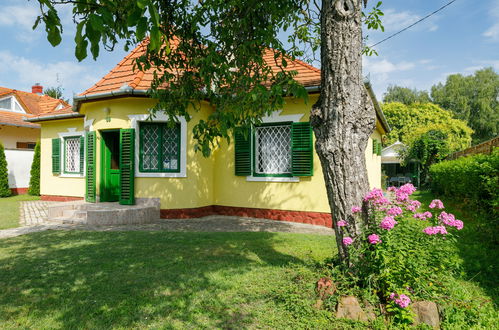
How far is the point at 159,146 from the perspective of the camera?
8.59 metres

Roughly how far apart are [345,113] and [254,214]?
5.72 metres

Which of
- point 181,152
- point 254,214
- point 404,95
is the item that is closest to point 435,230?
point 254,214

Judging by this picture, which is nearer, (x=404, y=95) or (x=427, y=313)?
(x=427, y=313)

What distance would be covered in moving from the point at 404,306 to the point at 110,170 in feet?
28.6

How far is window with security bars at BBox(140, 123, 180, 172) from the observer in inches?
340

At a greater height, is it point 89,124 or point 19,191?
point 89,124

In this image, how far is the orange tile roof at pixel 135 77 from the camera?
27.0ft

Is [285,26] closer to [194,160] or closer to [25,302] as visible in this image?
[194,160]

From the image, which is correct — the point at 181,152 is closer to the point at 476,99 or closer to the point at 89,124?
Result: the point at 89,124

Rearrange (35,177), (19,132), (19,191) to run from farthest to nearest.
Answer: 1. (19,132)
2. (19,191)
3. (35,177)

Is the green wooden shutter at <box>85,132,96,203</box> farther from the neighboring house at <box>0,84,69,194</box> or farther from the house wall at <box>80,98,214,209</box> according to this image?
the neighboring house at <box>0,84,69,194</box>

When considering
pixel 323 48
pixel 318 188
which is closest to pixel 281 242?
pixel 318 188

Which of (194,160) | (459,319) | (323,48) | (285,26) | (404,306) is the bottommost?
(459,319)

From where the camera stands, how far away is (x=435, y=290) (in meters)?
2.93
